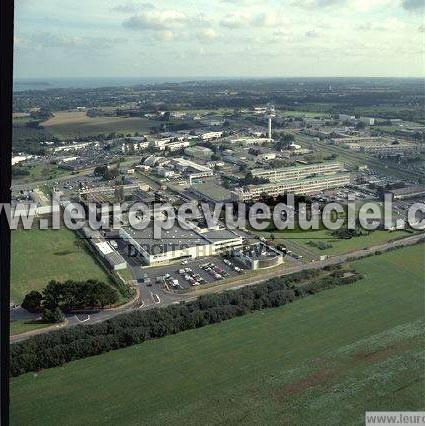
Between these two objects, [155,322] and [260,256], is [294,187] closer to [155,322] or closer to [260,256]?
[260,256]

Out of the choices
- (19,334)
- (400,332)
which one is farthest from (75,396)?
(400,332)

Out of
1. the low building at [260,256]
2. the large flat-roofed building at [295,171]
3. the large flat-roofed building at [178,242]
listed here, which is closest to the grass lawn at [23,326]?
the large flat-roofed building at [178,242]

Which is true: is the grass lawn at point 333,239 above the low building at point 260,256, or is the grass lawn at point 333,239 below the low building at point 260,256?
above

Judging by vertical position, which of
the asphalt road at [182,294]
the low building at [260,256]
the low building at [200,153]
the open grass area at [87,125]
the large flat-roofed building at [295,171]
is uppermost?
the open grass area at [87,125]

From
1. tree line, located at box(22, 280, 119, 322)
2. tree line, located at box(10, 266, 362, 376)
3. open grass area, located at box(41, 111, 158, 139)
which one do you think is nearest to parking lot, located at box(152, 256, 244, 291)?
tree line, located at box(10, 266, 362, 376)

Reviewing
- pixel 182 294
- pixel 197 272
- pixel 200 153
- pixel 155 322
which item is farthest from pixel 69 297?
pixel 200 153

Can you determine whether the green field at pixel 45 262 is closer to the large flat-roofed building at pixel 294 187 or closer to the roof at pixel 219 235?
the roof at pixel 219 235
